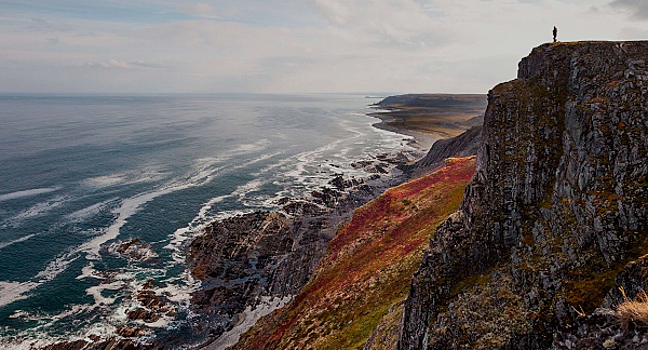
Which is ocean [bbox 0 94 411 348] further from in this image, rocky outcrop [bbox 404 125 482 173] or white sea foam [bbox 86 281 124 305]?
rocky outcrop [bbox 404 125 482 173]

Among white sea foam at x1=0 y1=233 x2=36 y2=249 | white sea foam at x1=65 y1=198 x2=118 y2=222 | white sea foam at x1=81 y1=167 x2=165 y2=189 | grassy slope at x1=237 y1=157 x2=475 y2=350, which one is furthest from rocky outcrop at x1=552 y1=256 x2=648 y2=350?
white sea foam at x1=81 y1=167 x2=165 y2=189

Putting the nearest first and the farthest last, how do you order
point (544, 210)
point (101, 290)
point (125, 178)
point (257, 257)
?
point (544, 210) → point (101, 290) → point (257, 257) → point (125, 178)

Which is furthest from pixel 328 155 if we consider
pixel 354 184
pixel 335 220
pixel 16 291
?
pixel 16 291

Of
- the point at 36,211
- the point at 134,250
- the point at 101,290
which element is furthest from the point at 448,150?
the point at 36,211

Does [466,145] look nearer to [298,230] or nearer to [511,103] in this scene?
[298,230]

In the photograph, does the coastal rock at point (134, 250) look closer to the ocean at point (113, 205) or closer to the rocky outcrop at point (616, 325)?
the ocean at point (113, 205)

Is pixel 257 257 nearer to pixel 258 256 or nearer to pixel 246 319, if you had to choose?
pixel 258 256
